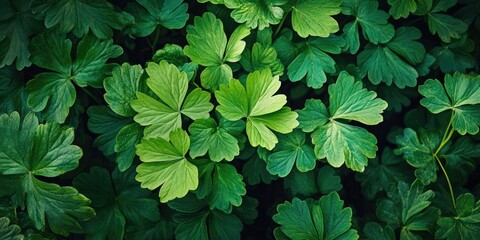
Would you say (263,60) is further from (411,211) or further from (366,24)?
(411,211)

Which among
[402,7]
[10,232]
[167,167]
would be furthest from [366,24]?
[10,232]

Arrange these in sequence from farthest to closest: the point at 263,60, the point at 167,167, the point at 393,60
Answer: the point at 393,60, the point at 263,60, the point at 167,167

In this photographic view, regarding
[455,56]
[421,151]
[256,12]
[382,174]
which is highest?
[256,12]

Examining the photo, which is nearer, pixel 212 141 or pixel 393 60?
pixel 212 141

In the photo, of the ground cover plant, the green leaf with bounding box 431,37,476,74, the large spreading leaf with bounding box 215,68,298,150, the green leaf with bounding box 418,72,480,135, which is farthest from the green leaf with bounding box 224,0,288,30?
the green leaf with bounding box 431,37,476,74

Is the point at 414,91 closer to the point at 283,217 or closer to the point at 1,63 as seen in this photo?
the point at 283,217

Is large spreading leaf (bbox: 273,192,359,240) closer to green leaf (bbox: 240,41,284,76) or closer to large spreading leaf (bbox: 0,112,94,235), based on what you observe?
green leaf (bbox: 240,41,284,76)

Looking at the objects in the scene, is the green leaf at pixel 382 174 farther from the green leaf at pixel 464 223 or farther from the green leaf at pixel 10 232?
the green leaf at pixel 10 232
